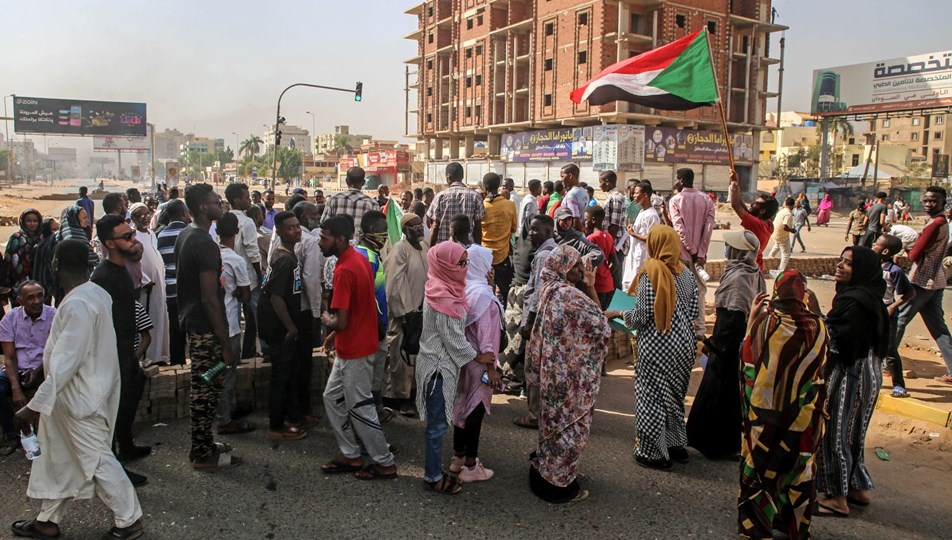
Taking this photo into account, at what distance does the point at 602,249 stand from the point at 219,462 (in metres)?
4.10

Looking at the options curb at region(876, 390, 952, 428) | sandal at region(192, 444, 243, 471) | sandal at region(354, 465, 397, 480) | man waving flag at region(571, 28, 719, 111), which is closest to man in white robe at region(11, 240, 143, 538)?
sandal at region(192, 444, 243, 471)

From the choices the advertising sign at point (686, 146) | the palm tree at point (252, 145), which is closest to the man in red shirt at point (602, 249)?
the advertising sign at point (686, 146)

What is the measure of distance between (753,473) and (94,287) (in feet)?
12.2

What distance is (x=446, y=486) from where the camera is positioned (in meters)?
4.23

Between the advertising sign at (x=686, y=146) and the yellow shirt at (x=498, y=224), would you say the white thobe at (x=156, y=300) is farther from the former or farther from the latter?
the advertising sign at (x=686, y=146)

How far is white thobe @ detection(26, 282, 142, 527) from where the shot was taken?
11.3ft

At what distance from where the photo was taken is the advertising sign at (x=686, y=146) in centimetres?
4084

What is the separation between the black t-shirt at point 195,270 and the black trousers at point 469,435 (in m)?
1.76

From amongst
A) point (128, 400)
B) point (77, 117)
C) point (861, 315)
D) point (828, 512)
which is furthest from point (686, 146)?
point (77, 117)

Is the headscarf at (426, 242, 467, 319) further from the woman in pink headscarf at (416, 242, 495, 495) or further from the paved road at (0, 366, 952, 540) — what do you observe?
the paved road at (0, 366, 952, 540)

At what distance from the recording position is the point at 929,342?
848cm

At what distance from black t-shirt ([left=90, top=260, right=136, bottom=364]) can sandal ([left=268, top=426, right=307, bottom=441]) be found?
49.7 inches

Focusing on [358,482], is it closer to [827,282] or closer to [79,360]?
[79,360]

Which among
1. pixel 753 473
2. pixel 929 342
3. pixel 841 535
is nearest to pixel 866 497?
pixel 841 535
